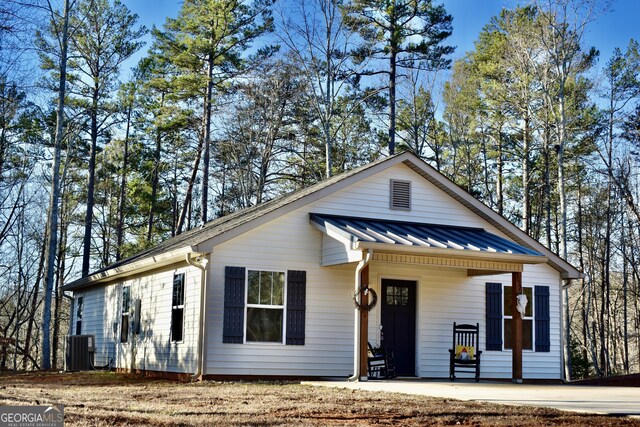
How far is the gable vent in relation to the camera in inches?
639

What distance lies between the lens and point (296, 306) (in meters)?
14.9

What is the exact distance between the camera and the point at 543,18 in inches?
908

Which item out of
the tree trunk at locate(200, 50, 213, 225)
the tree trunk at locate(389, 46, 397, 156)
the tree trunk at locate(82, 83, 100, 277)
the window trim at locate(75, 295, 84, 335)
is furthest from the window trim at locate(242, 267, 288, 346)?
the tree trunk at locate(82, 83, 100, 277)

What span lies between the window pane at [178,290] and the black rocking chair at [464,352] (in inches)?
209

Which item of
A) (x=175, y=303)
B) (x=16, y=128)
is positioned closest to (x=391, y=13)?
(x=16, y=128)

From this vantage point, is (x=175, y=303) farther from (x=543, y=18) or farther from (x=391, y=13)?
(x=391, y=13)

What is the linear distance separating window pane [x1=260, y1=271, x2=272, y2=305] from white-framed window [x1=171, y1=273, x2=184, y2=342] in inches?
66.1

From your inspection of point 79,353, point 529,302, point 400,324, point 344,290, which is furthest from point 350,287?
point 79,353

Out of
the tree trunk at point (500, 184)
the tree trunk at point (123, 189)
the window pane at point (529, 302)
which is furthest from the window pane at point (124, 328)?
the tree trunk at point (500, 184)

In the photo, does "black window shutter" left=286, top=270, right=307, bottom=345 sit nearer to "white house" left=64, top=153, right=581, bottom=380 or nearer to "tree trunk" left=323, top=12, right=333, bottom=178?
"white house" left=64, top=153, right=581, bottom=380

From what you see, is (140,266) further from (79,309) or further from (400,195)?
(79,309)

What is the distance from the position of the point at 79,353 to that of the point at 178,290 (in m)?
5.02

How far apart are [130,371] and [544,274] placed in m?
9.39

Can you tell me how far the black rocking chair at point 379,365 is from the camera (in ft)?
47.0
